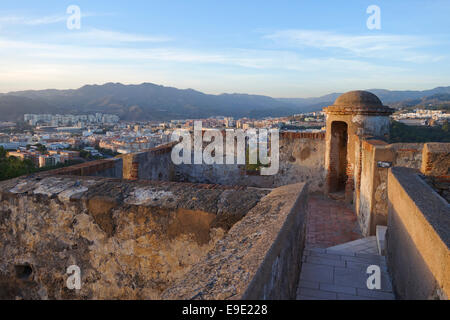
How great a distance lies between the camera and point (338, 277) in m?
3.17

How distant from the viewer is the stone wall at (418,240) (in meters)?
1.72

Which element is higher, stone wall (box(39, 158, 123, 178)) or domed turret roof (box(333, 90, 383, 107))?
domed turret roof (box(333, 90, 383, 107))

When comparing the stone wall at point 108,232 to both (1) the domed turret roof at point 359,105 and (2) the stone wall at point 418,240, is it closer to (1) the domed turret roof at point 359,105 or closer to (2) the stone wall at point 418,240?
(2) the stone wall at point 418,240

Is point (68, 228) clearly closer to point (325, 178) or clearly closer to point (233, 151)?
point (233, 151)

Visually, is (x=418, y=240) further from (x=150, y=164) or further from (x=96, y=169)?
(x=150, y=164)

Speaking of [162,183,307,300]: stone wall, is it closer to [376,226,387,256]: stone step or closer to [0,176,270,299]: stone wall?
[0,176,270,299]: stone wall

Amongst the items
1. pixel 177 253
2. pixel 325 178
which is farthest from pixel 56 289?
pixel 325 178

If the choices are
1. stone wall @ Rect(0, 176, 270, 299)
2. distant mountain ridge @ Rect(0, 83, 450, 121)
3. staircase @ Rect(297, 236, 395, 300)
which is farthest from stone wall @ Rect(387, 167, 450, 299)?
distant mountain ridge @ Rect(0, 83, 450, 121)

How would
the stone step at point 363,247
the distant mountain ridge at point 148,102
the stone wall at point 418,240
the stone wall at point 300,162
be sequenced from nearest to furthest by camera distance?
the stone wall at point 418,240, the stone step at point 363,247, the stone wall at point 300,162, the distant mountain ridge at point 148,102

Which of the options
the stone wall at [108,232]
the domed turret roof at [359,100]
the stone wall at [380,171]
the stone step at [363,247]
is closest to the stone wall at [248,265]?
the stone wall at [108,232]

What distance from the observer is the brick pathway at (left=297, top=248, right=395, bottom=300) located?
9.37 ft

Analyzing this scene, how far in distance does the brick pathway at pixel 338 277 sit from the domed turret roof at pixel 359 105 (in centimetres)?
419

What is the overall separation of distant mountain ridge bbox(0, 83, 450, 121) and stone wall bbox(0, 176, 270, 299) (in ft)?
205

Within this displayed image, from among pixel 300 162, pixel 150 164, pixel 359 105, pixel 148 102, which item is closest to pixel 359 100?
pixel 359 105
